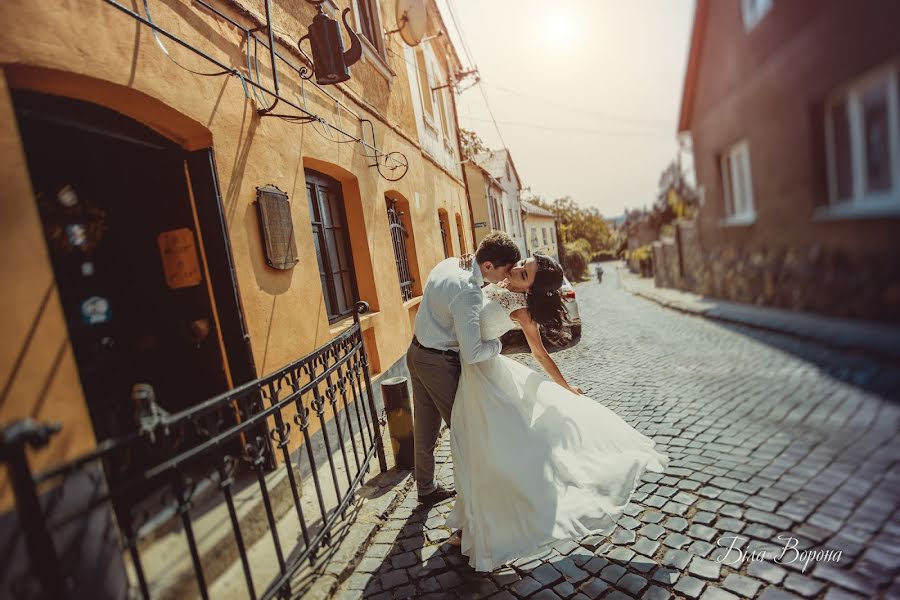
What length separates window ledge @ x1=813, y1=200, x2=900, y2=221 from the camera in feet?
1.10

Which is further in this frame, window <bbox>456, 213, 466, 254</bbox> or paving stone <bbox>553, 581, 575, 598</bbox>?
window <bbox>456, 213, 466, 254</bbox>

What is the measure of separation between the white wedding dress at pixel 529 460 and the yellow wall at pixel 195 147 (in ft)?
6.01

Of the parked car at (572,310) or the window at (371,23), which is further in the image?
the window at (371,23)

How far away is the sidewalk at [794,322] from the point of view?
42 cm

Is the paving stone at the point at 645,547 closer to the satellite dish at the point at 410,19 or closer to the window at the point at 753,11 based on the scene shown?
the window at the point at 753,11

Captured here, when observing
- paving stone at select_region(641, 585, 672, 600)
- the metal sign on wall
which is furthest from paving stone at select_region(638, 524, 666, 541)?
the metal sign on wall

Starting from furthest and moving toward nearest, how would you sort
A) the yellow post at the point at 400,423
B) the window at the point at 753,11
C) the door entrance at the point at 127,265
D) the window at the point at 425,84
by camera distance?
the window at the point at 425,84 → the yellow post at the point at 400,423 → the door entrance at the point at 127,265 → the window at the point at 753,11

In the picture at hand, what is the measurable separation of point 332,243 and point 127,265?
2.24 meters

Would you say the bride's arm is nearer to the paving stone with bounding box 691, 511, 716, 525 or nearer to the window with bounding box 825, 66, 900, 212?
the paving stone with bounding box 691, 511, 716, 525

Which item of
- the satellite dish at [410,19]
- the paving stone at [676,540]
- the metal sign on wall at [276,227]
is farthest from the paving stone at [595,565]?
the satellite dish at [410,19]

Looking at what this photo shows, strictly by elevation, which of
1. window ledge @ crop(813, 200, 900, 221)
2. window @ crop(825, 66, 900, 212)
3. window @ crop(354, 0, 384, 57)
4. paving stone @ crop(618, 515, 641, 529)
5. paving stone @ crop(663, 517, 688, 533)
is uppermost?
window @ crop(354, 0, 384, 57)

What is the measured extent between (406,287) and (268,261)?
3.85 metres

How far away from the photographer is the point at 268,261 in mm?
3525

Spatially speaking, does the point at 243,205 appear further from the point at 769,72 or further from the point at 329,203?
the point at 769,72
